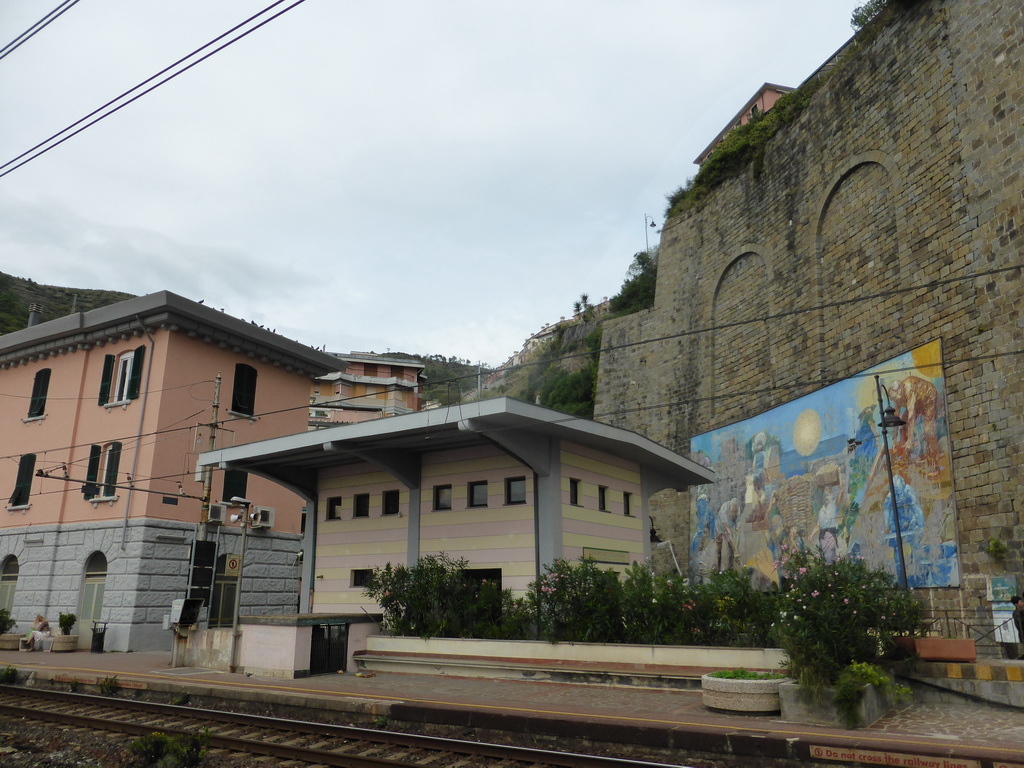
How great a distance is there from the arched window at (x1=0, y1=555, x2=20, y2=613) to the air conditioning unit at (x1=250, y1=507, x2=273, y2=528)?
816 cm

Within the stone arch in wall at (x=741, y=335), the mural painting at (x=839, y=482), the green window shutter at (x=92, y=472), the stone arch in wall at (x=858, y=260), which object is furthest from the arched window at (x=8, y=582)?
the stone arch in wall at (x=858, y=260)

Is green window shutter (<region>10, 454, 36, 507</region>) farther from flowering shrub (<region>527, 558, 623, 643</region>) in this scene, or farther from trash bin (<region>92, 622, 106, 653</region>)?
flowering shrub (<region>527, 558, 623, 643</region>)

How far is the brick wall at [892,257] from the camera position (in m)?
18.2

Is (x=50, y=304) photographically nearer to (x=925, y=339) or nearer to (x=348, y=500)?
(x=348, y=500)

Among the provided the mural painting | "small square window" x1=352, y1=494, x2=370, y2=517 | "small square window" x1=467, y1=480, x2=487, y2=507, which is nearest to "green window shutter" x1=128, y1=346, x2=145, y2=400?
"small square window" x1=352, y1=494, x2=370, y2=517

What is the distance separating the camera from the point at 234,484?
80.4 ft

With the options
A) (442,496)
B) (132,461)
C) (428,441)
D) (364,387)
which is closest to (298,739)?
(428,441)

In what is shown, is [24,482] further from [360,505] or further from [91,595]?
[360,505]

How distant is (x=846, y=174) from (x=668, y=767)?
77.1 ft

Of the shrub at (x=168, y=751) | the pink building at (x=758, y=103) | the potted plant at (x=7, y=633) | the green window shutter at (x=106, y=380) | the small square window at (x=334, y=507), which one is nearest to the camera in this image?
the shrub at (x=168, y=751)

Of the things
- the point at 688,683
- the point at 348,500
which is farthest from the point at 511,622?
the point at 348,500

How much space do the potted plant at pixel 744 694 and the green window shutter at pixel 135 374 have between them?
20.0 metres

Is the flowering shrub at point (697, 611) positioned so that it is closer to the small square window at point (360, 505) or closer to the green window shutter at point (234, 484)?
the small square window at point (360, 505)

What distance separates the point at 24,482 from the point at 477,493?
18.0m
